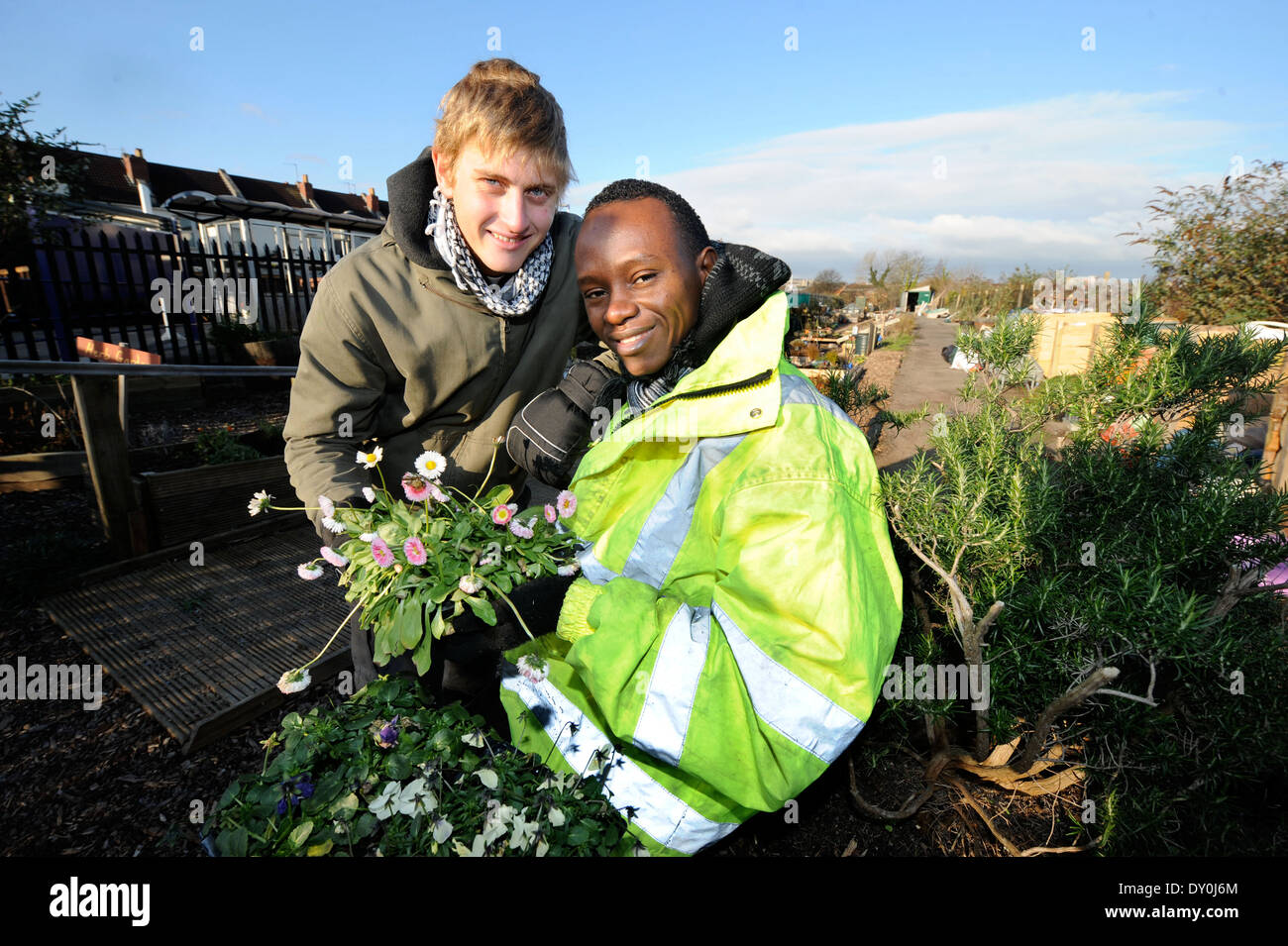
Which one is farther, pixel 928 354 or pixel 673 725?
pixel 928 354

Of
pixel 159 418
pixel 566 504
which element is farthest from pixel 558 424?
pixel 159 418

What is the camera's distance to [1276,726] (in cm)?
148

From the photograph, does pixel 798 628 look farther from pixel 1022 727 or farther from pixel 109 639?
pixel 109 639

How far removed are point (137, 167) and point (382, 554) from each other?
115 feet

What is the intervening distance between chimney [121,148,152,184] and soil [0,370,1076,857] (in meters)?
30.5

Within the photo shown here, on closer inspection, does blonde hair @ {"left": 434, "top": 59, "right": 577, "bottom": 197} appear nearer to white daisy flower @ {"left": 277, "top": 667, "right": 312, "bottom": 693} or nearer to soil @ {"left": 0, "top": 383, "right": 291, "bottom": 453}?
white daisy flower @ {"left": 277, "top": 667, "right": 312, "bottom": 693}

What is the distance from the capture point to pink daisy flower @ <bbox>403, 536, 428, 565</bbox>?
57.0 inches

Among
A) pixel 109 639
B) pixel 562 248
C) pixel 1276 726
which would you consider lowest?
pixel 109 639

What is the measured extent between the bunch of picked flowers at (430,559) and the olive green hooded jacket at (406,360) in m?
0.64

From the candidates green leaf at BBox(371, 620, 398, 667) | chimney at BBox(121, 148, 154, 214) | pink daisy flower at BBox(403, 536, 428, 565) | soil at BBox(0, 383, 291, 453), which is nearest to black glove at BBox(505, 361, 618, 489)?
pink daisy flower at BBox(403, 536, 428, 565)

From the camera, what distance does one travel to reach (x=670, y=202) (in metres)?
1.74

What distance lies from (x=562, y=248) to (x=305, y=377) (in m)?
1.21

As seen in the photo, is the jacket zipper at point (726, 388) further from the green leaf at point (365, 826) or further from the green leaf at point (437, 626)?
the green leaf at point (365, 826)
